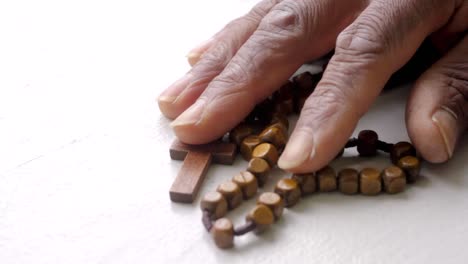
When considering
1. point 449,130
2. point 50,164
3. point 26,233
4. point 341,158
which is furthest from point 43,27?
point 449,130

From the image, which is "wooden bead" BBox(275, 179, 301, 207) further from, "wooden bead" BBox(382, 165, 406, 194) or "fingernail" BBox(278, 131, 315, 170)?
"wooden bead" BBox(382, 165, 406, 194)

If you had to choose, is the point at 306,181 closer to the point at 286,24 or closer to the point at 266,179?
the point at 266,179

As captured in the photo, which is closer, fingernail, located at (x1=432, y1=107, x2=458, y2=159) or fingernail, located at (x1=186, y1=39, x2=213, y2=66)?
fingernail, located at (x1=432, y1=107, x2=458, y2=159)

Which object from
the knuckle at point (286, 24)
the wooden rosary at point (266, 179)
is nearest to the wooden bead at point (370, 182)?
the wooden rosary at point (266, 179)

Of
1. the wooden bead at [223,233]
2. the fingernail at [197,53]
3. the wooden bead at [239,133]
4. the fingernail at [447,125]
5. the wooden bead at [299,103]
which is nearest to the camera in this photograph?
the wooden bead at [223,233]

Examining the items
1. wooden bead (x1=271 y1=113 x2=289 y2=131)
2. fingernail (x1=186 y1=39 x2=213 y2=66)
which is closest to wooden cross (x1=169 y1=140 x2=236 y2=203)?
wooden bead (x1=271 y1=113 x2=289 y2=131)

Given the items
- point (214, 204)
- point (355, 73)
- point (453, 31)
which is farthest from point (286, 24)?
point (214, 204)

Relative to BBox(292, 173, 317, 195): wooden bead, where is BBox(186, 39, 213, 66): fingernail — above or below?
above

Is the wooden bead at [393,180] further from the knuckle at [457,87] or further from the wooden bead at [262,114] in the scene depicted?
the wooden bead at [262,114]
